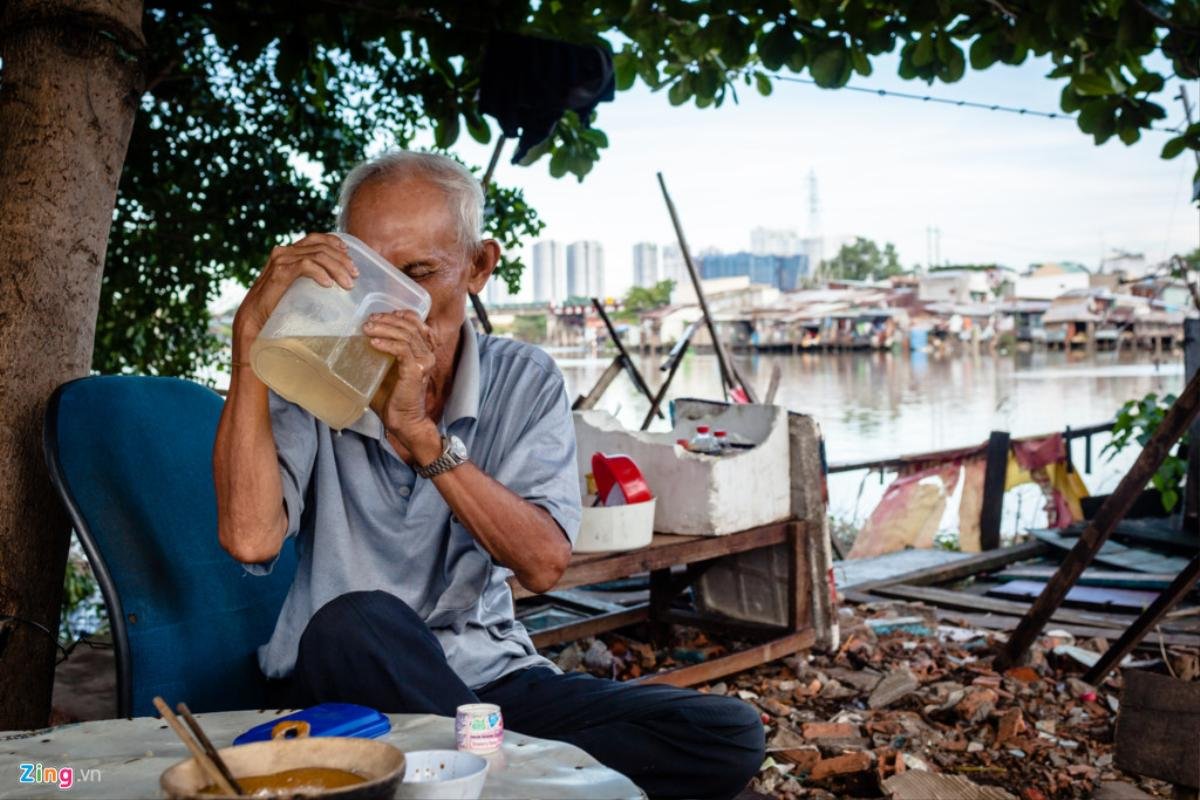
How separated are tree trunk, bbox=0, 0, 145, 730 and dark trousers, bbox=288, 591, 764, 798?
0.69 m

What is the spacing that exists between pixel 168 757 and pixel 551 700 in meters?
0.72

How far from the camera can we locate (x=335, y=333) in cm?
139

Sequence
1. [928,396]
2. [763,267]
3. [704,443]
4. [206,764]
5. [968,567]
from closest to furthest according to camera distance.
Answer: [206,764]
[704,443]
[968,567]
[928,396]
[763,267]

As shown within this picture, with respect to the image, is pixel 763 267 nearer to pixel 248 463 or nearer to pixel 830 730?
pixel 830 730

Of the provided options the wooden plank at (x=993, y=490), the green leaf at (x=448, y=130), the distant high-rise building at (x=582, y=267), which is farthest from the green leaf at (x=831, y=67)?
the distant high-rise building at (x=582, y=267)

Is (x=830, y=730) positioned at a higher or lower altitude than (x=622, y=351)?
lower

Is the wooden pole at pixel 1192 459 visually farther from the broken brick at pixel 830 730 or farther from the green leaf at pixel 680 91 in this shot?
the broken brick at pixel 830 730

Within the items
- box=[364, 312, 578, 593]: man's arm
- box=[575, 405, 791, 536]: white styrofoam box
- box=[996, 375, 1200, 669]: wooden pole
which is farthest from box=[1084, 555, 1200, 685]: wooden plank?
box=[364, 312, 578, 593]: man's arm

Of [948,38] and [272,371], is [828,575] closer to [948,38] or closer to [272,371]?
[948,38]

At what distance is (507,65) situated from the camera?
11.4ft

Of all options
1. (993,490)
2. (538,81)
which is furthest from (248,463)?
(993,490)

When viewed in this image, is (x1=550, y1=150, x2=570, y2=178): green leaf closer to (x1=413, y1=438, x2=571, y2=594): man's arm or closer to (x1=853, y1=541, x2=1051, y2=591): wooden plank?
(x1=853, y1=541, x2=1051, y2=591): wooden plank

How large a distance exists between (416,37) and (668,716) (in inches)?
117

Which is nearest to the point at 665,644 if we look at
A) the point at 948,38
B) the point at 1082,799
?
the point at 1082,799
